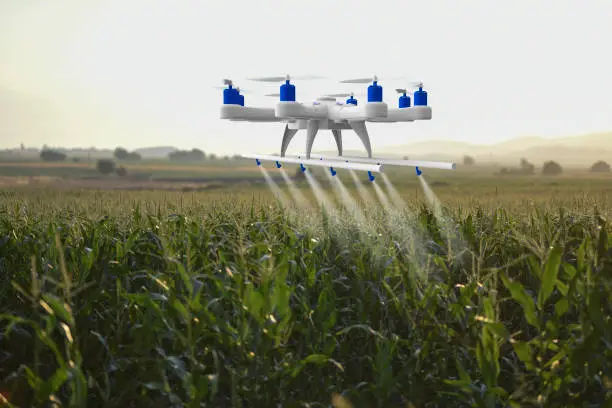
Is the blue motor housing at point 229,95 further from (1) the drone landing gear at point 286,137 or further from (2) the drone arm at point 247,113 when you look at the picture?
(1) the drone landing gear at point 286,137

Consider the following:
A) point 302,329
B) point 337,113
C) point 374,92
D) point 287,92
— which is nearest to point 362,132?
point 337,113

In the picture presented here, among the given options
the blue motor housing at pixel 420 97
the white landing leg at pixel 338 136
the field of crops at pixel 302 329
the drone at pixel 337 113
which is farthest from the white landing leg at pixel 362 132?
the field of crops at pixel 302 329

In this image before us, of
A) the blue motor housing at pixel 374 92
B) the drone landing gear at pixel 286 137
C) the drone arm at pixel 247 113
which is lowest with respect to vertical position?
the drone landing gear at pixel 286 137

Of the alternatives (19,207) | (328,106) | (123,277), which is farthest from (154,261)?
(19,207)

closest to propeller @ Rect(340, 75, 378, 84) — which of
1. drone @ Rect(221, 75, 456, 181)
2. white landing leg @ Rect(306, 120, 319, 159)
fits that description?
drone @ Rect(221, 75, 456, 181)

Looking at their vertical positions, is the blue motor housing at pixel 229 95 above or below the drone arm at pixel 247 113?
above

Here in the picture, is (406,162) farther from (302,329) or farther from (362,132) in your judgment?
(302,329)
